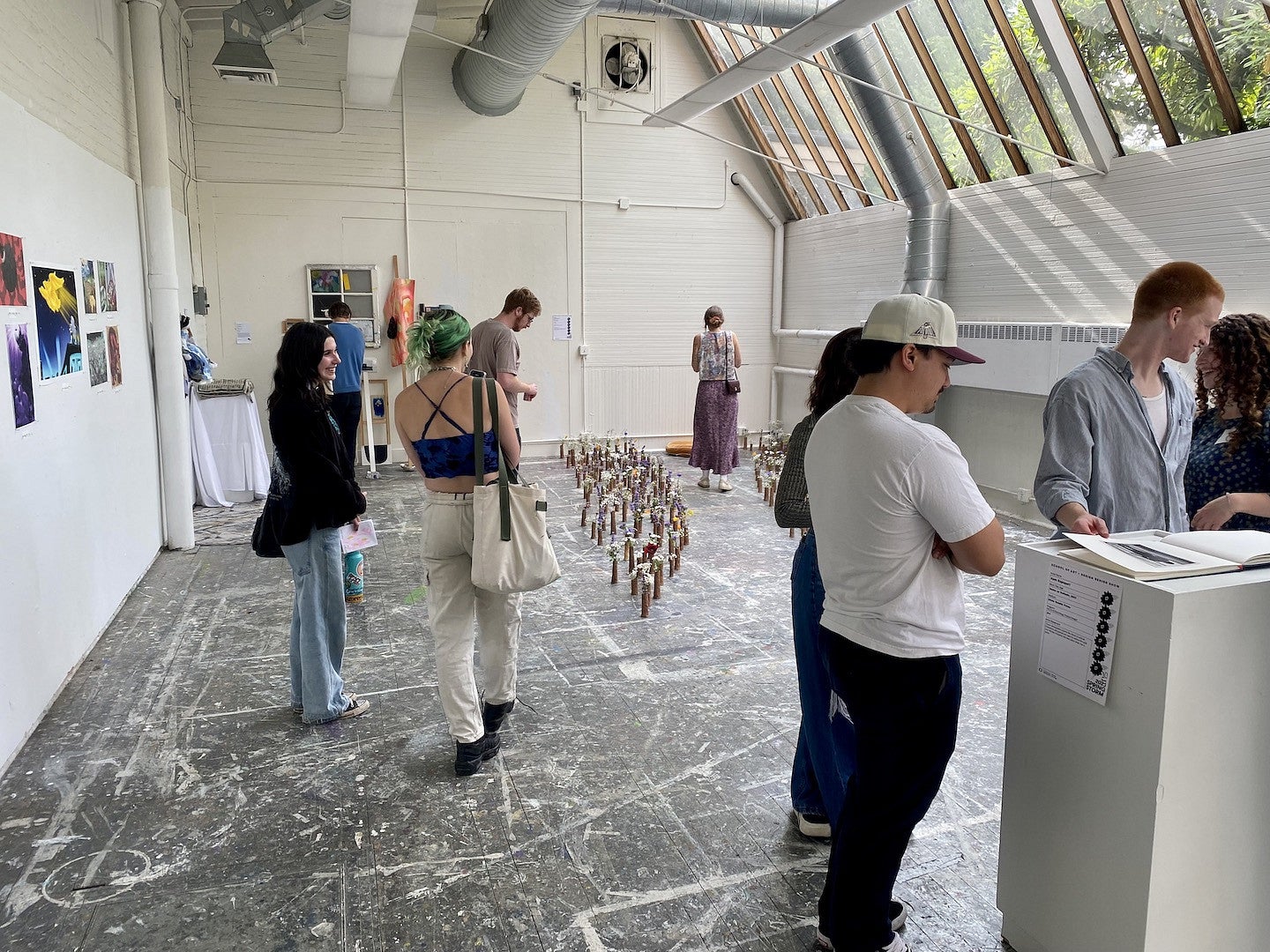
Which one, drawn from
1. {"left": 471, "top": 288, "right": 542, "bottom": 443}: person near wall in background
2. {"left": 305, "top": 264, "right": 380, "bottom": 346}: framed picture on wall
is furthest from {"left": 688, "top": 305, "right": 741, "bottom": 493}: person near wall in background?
{"left": 305, "top": 264, "right": 380, "bottom": 346}: framed picture on wall

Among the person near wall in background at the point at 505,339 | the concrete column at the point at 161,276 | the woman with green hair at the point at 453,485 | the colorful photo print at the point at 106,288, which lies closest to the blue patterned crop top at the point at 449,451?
the woman with green hair at the point at 453,485

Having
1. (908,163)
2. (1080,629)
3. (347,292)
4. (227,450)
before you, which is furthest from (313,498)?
(347,292)

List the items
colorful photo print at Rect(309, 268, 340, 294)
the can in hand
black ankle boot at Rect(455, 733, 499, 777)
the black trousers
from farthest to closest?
colorful photo print at Rect(309, 268, 340, 294)
the black trousers
the can in hand
black ankle boot at Rect(455, 733, 499, 777)

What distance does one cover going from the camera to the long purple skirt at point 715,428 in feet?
25.8

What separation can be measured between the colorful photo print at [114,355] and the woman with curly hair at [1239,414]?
5168mm

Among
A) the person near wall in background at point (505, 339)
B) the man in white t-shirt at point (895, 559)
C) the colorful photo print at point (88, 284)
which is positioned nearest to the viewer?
the man in white t-shirt at point (895, 559)

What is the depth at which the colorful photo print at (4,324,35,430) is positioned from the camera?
3305 mm

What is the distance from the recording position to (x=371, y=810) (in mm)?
2805

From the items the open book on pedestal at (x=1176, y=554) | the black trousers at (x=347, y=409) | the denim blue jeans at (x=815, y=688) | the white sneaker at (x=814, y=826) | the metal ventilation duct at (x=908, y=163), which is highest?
the metal ventilation duct at (x=908, y=163)

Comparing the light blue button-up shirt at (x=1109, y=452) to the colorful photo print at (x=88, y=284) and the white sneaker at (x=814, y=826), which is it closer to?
the white sneaker at (x=814, y=826)

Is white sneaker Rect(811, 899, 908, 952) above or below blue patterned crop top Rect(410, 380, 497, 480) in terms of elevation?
below

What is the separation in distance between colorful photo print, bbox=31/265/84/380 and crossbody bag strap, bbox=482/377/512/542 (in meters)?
2.18

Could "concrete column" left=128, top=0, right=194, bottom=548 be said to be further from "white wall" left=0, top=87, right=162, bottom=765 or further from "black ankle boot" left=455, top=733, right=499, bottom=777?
"black ankle boot" left=455, top=733, right=499, bottom=777

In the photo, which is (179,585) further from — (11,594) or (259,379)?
(259,379)
